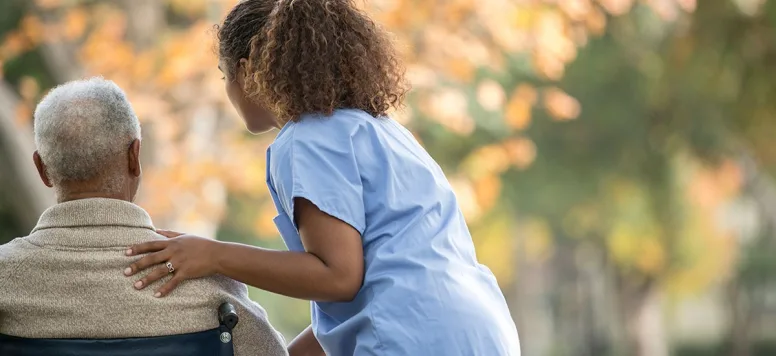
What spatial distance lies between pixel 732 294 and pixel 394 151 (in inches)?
918

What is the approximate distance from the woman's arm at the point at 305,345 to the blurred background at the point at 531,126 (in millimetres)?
609

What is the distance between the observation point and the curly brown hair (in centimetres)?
202

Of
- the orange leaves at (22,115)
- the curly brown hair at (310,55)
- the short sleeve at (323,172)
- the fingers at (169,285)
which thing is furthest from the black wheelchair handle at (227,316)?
the orange leaves at (22,115)

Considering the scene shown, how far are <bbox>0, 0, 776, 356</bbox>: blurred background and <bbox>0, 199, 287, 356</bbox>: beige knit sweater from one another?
1.59ft

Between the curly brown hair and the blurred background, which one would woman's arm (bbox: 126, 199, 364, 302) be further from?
the blurred background

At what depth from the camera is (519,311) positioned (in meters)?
19.1

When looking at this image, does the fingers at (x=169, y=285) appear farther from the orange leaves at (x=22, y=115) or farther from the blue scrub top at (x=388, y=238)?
the orange leaves at (x=22, y=115)

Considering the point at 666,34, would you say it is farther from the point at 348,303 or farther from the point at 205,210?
the point at 348,303

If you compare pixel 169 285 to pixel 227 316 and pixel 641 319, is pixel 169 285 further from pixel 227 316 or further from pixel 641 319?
pixel 641 319

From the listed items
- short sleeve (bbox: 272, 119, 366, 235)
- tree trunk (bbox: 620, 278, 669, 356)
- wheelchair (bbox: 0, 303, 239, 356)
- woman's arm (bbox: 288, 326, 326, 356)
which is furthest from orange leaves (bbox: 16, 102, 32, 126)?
tree trunk (bbox: 620, 278, 669, 356)

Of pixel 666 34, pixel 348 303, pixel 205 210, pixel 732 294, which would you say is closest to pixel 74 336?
pixel 348 303

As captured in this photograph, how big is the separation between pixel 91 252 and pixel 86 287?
63 millimetres

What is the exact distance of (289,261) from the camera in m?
1.92

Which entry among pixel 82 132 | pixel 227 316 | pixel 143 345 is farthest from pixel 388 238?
pixel 82 132
